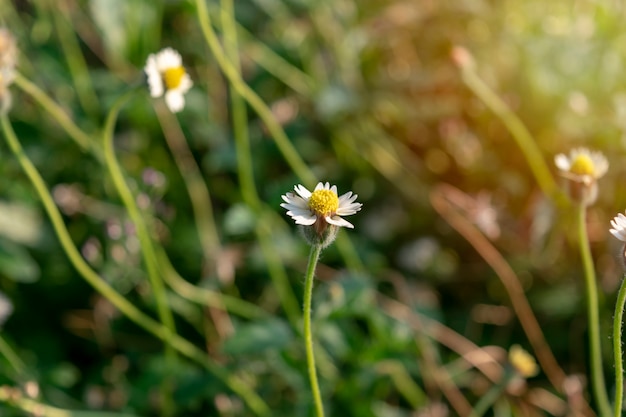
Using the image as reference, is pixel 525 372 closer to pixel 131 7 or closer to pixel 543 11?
pixel 543 11

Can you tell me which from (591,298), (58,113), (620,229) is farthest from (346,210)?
(58,113)

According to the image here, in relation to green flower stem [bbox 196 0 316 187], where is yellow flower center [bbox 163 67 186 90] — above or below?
below

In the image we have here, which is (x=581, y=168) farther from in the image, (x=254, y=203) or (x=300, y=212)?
(x=254, y=203)

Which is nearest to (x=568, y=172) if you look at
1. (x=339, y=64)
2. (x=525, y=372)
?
(x=525, y=372)

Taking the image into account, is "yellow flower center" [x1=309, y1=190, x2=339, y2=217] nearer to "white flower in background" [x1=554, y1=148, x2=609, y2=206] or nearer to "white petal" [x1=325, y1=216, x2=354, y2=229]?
"white petal" [x1=325, y1=216, x2=354, y2=229]

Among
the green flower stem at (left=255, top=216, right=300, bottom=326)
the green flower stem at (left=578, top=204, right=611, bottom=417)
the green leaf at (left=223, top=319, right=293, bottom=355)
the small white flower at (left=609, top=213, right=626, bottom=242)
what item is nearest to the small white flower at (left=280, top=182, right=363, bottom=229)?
the small white flower at (left=609, top=213, right=626, bottom=242)

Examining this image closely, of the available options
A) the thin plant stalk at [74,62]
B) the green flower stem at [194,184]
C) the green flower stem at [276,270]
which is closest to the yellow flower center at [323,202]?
the green flower stem at [276,270]
